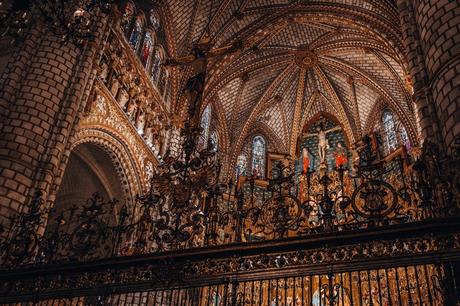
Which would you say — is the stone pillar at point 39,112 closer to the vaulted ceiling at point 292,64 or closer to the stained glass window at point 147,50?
the stained glass window at point 147,50

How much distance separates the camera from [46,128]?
8.77 metres

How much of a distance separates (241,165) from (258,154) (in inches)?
46.6

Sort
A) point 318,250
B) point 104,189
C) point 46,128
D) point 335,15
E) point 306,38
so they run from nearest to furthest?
point 318,250 → point 46,128 → point 104,189 → point 335,15 → point 306,38

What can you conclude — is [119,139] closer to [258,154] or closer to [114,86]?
[114,86]

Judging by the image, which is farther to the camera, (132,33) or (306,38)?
(306,38)

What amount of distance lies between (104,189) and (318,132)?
11.3 metres

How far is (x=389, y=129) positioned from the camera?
63.4 feet

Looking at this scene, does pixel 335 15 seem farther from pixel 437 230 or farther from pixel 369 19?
pixel 437 230

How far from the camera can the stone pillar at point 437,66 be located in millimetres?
6625

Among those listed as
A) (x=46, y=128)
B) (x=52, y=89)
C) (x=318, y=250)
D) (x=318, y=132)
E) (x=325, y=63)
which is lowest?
(x=318, y=250)

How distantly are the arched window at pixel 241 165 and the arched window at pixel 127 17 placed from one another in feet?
28.5

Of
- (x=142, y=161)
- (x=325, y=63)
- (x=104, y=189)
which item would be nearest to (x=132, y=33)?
(x=142, y=161)

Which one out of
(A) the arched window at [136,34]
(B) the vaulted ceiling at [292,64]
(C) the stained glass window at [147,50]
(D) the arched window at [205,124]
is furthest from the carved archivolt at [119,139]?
(D) the arched window at [205,124]

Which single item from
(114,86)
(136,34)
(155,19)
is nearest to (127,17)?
(136,34)
